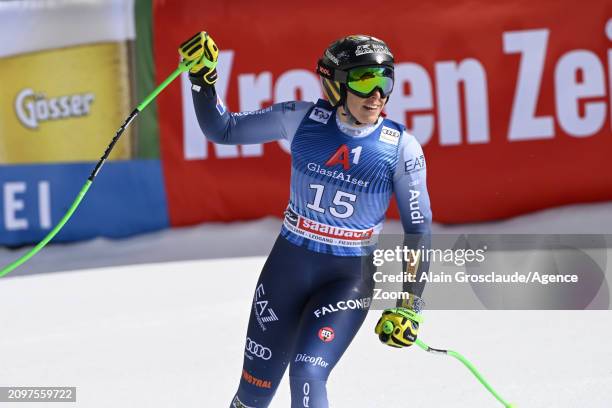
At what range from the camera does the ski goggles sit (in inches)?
156

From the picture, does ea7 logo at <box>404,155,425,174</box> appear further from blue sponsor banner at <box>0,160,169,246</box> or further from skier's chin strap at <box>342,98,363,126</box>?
blue sponsor banner at <box>0,160,169,246</box>

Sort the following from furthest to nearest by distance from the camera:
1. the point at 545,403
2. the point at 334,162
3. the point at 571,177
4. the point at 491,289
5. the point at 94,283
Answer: the point at 571,177 → the point at 94,283 → the point at 491,289 → the point at 545,403 → the point at 334,162

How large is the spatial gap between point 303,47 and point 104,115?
2.00 meters

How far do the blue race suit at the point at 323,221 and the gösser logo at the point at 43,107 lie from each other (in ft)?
18.3

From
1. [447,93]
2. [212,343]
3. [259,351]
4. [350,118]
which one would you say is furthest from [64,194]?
[350,118]

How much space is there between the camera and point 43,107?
9531 millimetres

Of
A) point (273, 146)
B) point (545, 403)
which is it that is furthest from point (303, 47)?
point (545, 403)

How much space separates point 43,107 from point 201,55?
5829 millimetres

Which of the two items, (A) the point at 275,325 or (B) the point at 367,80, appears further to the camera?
(A) the point at 275,325

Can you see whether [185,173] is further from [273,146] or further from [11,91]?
[11,91]

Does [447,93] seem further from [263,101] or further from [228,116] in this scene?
[228,116]

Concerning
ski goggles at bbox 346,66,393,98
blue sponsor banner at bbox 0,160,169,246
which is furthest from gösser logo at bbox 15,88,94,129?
ski goggles at bbox 346,66,393,98

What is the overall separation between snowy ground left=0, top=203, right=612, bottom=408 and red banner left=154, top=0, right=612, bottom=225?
55cm

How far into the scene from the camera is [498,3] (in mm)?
9164
